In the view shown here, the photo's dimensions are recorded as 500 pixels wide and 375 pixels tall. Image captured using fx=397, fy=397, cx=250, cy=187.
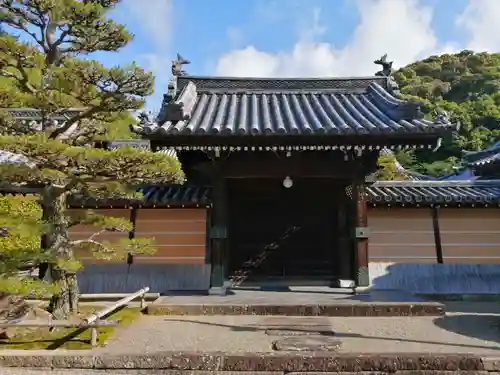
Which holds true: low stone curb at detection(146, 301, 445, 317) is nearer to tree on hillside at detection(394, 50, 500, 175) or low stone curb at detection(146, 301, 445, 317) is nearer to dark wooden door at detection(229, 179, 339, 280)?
dark wooden door at detection(229, 179, 339, 280)

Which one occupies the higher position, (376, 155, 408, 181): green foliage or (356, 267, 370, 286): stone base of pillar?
(376, 155, 408, 181): green foliage

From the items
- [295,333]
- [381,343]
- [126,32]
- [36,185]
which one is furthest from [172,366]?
[126,32]

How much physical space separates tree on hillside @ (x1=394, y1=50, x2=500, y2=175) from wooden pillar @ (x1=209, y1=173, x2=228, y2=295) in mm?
30289

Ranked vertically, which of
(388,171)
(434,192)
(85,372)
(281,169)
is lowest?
(85,372)

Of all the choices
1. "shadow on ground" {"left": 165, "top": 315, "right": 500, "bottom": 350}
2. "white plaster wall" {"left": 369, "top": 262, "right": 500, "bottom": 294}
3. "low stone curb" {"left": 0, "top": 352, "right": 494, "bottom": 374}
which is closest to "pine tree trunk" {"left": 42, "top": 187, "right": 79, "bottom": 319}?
"low stone curb" {"left": 0, "top": 352, "right": 494, "bottom": 374}

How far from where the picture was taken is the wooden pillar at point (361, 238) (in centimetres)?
927

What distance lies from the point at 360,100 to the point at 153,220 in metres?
6.82

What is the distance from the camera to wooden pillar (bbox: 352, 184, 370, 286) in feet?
30.4

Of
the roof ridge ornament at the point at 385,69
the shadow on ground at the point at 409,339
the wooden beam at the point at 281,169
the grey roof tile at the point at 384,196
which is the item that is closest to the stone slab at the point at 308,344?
the shadow on ground at the point at 409,339

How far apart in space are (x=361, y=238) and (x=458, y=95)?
53459 millimetres

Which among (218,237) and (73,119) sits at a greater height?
(73,119)

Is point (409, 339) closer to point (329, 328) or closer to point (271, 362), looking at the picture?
point (329, 328)

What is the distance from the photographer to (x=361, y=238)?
369 inches

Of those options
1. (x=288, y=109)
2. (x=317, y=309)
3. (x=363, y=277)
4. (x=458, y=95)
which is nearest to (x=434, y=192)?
(x=363, y=277)
